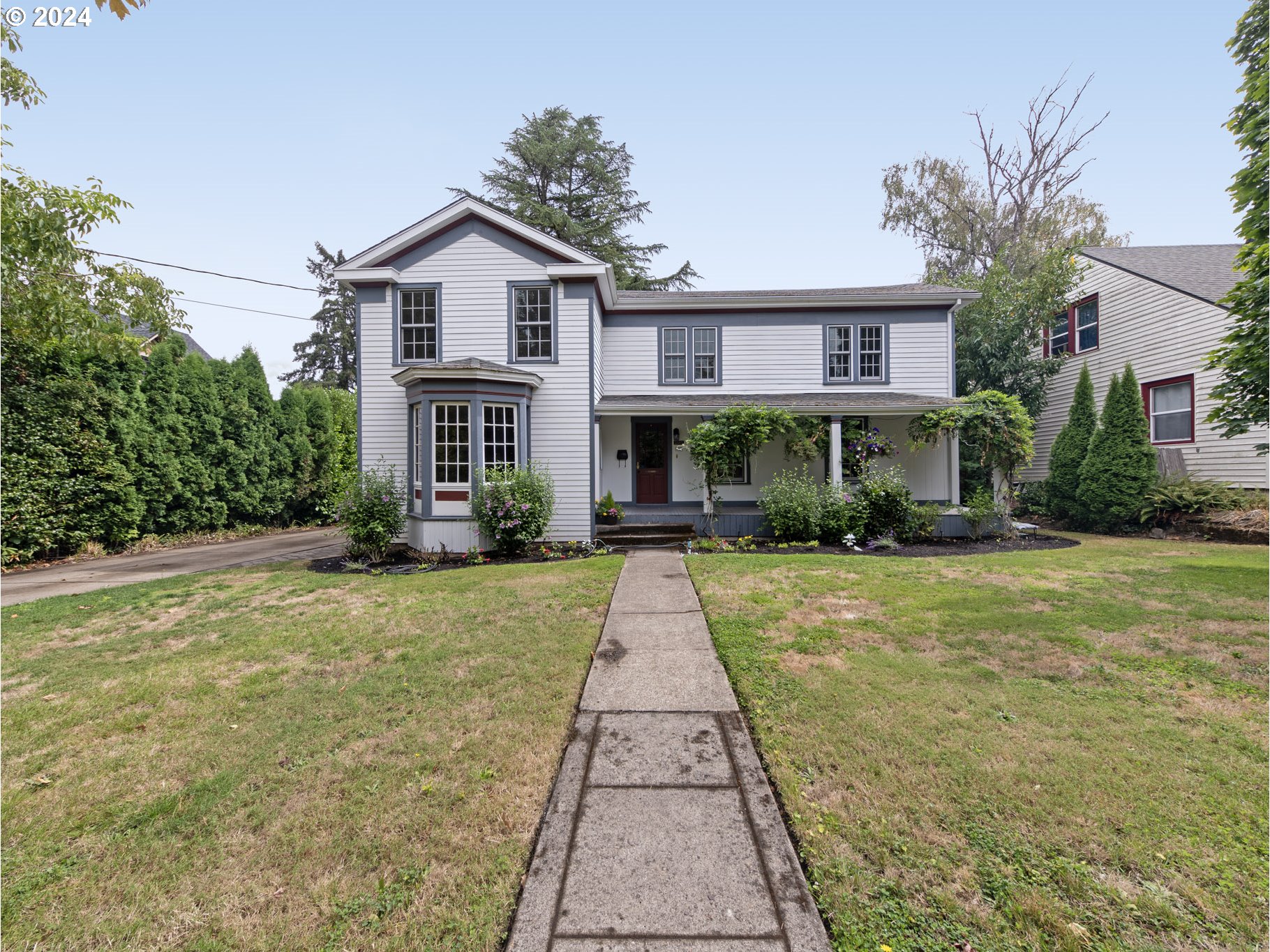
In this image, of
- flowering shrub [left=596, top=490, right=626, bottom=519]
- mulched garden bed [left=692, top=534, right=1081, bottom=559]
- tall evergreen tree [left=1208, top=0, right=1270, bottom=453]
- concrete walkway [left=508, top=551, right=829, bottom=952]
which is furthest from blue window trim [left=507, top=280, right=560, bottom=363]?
tall evergreen tree [left=1208, top=0, right=1270, bottom=453]

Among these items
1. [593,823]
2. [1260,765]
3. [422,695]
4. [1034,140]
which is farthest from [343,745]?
[1034,140]

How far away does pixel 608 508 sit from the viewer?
11.7 m

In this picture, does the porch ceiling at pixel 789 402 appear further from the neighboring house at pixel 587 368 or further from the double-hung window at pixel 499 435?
the double-hung window at pixel 499 435

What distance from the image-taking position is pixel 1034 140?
2159cm

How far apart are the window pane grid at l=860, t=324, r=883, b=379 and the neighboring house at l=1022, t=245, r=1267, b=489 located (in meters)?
5.85

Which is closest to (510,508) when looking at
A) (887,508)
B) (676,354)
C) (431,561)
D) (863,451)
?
(431,561)

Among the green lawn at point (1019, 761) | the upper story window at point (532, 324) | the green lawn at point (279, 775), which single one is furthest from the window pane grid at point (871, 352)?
the green lawn at point (279, 775)

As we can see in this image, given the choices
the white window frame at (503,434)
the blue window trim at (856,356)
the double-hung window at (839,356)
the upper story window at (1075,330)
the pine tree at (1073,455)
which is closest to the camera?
the white window frame at (503,434)

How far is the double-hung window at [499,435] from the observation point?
33.6ft

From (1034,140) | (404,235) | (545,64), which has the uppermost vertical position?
(1034,140)

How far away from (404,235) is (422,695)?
32.1 ft

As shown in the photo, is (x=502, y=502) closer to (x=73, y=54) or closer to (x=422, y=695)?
(x=422, y=695)

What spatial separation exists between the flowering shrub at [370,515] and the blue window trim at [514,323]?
3.50 metres

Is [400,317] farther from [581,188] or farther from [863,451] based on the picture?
[581,188]
